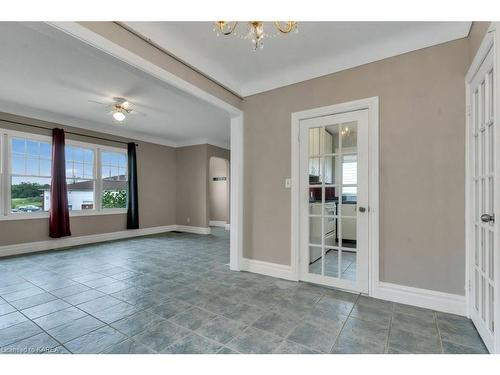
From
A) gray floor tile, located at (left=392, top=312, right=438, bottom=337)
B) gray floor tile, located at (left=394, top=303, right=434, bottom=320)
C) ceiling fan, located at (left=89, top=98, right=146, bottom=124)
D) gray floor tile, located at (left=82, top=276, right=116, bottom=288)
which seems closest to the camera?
gray floor tile, located at (left=392, top=312, right=438, bottom=337)

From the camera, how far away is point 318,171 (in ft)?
9.61

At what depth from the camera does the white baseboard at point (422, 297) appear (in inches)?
85.3

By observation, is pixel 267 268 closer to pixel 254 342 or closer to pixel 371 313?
pixel 371 313

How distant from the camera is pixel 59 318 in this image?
2084 millimetres

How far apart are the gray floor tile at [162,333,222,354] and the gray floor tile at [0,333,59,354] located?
0.84 meters

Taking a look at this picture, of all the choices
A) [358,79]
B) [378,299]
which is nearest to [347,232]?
[378,299]

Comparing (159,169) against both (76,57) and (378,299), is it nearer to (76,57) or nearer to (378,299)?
(76,57)

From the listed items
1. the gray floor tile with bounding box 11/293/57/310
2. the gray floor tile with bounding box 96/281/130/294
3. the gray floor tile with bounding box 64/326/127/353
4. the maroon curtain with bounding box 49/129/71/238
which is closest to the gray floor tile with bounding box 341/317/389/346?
the gray floor tile with bounding box 64/326/127/353

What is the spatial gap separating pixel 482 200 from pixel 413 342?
119cm

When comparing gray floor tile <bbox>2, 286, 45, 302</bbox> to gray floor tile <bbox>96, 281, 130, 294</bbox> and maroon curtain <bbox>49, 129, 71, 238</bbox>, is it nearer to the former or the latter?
gray floor tile <bbox>96, 281, 130, 294</bbox>

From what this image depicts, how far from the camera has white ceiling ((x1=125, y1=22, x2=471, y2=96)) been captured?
7.41 ft

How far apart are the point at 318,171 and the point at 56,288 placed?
3.33 m

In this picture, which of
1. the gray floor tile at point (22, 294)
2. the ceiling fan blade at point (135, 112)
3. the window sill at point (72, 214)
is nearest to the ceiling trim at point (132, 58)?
the ceiling fan blade at point (135, 112)

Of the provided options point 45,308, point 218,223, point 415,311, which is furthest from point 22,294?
point 218,223
